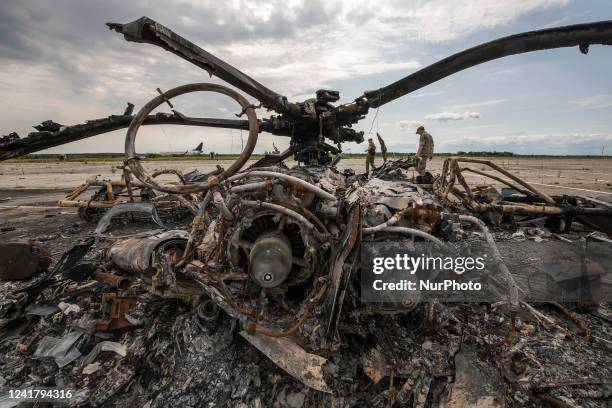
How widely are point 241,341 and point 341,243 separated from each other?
1617mm

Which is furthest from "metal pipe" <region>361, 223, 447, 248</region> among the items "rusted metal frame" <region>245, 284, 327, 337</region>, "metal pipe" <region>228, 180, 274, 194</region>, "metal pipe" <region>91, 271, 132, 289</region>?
"metal pipe" <region>91, 271, 132, 289</region>

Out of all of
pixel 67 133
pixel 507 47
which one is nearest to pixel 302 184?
pixel 507 47

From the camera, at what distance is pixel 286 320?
2943 mm

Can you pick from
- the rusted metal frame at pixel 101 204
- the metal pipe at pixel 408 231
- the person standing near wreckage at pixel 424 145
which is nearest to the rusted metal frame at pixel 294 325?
the metal pipe at pixel 408 231

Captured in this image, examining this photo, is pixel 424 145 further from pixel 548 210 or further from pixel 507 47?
pixel 507 47

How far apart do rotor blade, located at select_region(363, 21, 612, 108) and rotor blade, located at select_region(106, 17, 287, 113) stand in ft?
7.09

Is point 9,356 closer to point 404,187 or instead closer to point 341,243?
point 341,243

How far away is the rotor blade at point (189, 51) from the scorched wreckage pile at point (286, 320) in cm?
2

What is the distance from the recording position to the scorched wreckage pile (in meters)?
2.63

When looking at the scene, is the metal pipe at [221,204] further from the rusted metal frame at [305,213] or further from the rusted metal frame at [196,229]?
the rusted metal frame at [305,213]

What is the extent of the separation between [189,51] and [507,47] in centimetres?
368

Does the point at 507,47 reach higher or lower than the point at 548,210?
higher

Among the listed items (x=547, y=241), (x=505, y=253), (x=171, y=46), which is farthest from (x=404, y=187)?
(x=547, y=241)

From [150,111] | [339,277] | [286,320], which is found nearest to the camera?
[339,277]
